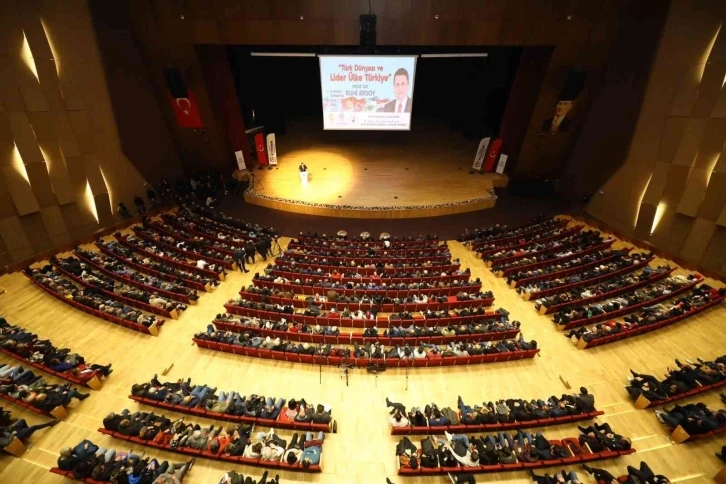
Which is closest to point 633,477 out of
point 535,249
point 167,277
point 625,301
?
point 625,301

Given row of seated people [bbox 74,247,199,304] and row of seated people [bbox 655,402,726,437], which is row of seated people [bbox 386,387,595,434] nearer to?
row of seated people [bbox 655,402,726,437]

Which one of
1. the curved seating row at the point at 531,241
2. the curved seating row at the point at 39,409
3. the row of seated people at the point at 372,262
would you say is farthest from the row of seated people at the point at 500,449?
the curved seating row at the point at 531,241

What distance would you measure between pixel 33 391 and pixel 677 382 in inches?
479

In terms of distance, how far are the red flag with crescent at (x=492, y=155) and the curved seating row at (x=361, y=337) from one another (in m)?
11.2

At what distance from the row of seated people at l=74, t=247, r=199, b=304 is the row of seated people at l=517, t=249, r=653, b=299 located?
9488mm

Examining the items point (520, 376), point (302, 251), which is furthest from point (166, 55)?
point (520, 376)

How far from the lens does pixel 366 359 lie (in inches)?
299

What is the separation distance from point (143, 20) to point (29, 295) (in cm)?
1066

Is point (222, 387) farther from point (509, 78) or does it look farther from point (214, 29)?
point (509, 78)

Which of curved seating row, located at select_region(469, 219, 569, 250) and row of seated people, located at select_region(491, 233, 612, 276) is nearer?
row of seated people, located at select_region(491, 233, 612, 276)

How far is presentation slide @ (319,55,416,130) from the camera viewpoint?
15.5 metres

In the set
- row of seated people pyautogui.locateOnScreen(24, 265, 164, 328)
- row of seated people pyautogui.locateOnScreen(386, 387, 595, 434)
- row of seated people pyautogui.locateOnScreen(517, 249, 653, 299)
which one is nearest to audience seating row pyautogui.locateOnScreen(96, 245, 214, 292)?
row of seated people pyautogui.locateOnScreen(24, 265, 164, 328)

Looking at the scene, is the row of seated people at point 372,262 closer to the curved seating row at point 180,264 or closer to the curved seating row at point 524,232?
the curved seating row at point 524,232

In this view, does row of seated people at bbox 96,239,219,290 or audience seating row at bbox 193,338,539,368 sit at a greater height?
row of seated people at bbox 96,239,219,290
